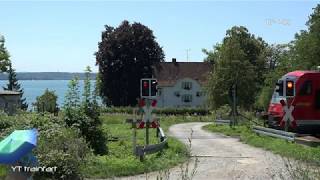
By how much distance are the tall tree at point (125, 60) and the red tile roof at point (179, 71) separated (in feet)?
41.8

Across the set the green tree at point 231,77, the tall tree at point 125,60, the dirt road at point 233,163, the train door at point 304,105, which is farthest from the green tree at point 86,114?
the tall tree at point 125,60

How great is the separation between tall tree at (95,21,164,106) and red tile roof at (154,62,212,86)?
12739mm

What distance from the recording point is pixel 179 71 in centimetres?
10719

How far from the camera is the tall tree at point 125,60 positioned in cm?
8638

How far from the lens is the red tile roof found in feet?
340

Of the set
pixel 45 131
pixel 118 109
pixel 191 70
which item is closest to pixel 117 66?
pixel 118 109

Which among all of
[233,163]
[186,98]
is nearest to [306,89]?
A: [233,163]

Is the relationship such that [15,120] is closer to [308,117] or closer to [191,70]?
[308,117]

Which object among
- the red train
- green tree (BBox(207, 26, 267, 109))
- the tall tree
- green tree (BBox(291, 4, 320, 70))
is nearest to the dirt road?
the red train

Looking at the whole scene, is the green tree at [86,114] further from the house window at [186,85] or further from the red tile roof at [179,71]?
the house window at [186,85]

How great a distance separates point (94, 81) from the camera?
20328 millimetres

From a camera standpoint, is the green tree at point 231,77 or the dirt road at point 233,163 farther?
the green tree at point 231,77

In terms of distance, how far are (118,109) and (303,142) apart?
57.4 m

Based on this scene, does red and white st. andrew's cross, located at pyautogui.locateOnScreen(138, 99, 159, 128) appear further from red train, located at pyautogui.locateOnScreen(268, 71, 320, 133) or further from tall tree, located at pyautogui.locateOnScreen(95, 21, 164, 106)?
tall tree, located at pyautogui.locateOnScreen(95, 21, 164, 106)
